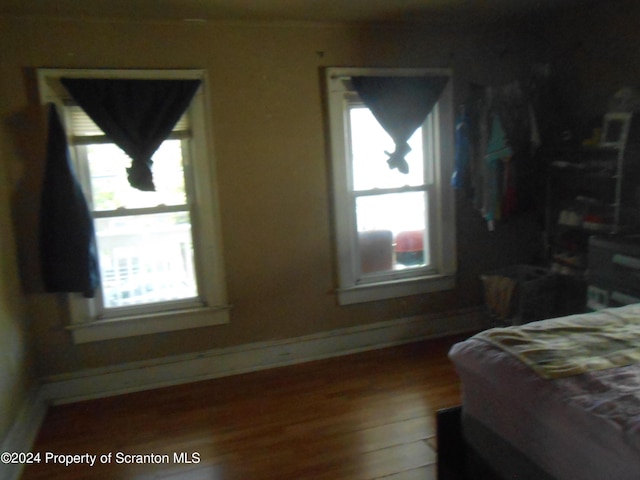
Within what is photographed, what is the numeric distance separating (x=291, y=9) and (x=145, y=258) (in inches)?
68.2

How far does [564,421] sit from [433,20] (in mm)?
2779

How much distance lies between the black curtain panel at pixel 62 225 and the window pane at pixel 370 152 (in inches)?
68.0

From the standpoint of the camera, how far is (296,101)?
3311 mm

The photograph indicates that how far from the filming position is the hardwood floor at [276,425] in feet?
7.76

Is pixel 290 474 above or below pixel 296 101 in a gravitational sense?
below

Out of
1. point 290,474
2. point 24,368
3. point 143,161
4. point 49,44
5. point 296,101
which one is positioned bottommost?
point 290,474

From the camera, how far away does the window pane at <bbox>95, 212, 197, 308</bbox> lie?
3.18 meters

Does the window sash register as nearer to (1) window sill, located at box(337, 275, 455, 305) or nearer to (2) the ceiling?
(2) the ceiling

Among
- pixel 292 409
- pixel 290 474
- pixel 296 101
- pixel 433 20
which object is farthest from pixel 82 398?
pixel 433 20

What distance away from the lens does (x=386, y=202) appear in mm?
3629

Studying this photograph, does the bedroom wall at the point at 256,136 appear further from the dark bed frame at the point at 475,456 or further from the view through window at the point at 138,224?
the dark bed frame at the point at 475,456

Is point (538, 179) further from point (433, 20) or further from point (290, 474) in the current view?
point (290, 474)

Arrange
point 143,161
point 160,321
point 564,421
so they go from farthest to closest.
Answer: point 160,321 → point 143,161 → point 564,421

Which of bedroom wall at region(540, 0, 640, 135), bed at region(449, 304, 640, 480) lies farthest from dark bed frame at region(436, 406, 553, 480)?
bedroom wall at region(540, 0, 640, 135)
